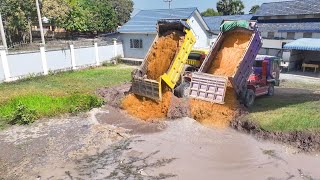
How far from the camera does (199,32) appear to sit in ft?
83.5

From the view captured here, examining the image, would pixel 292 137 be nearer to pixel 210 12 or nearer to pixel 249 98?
pixel 249 98

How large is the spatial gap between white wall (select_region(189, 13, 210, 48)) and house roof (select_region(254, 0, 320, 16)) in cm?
760

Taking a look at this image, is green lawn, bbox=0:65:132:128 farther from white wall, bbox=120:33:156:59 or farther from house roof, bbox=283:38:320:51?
house roof, bbox=283:38:320:51

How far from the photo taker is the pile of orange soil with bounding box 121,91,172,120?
38.2ft

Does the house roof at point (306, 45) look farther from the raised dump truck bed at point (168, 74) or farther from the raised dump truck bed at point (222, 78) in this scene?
the raised dump truck bed at point (168, 74)

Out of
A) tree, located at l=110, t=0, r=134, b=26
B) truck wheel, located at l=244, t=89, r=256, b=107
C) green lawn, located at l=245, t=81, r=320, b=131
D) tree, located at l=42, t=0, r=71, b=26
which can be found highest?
tree, located at l=110, t=0, r=134, b=26

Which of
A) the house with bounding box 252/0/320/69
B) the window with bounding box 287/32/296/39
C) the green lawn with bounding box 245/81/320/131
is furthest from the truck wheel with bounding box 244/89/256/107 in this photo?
the window with bounding box 287/32/296/39

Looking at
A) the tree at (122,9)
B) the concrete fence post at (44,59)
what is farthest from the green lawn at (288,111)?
the tree at (122,9)

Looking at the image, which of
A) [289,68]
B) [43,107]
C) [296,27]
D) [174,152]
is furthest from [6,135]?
[296,27]

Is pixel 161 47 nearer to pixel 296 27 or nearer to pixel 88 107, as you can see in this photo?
pixel 88 107

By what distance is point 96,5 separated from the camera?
43.8 metres

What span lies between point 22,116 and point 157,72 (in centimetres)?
575

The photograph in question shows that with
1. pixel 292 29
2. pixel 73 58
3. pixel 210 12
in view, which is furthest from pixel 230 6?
pixel 73 58

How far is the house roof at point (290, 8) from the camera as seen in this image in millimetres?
26828
